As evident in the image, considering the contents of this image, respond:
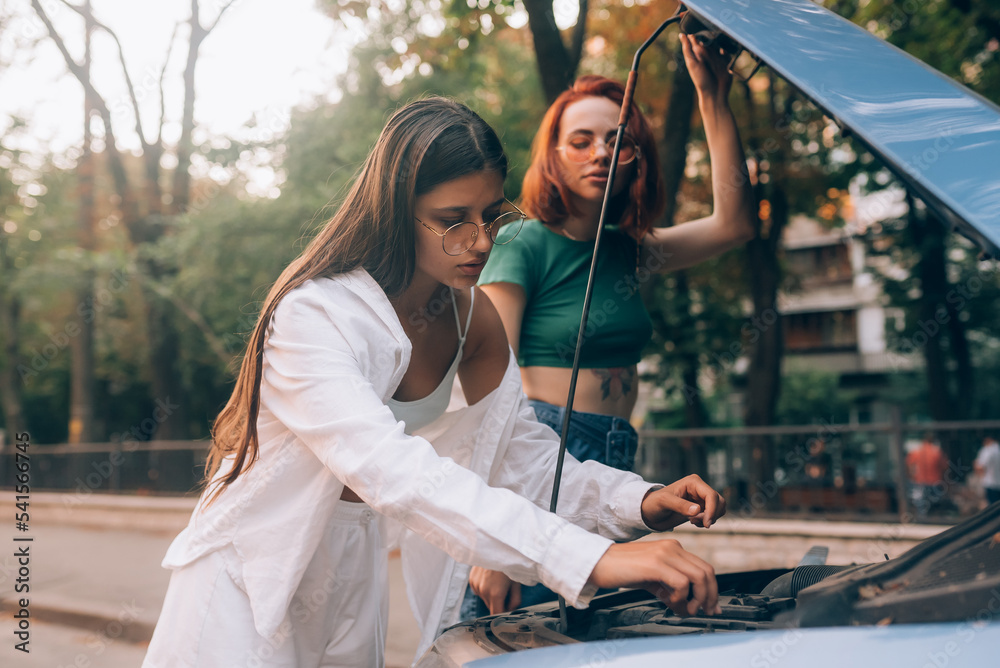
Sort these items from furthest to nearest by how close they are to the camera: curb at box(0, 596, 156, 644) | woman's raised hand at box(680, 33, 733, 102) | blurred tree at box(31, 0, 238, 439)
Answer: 1. blurred tree at box(31, 0, 238, 439)
2. curb at box(0, 596, 156, 644)
3. woman's raised hand at box(680, 33, 733, 102)

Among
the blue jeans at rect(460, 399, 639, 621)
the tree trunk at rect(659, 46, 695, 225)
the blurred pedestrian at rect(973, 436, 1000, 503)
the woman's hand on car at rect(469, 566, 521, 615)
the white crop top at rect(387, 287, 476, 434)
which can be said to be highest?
the tree trunk at rect(659, 46, 695, 225)

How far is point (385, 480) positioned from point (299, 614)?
493mm

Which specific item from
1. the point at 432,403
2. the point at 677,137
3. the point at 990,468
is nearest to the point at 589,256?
the point at 432,403

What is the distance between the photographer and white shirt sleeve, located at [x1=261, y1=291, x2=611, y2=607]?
1186 mm

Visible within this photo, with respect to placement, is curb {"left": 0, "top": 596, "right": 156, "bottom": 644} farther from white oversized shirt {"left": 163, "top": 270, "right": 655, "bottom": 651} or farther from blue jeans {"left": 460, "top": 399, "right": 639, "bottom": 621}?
white oversized shirt {"left": 163, "top": 270, "right": 655, "bottom": 651}

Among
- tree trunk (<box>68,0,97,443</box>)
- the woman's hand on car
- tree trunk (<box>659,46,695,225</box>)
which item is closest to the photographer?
the woman's hand on car

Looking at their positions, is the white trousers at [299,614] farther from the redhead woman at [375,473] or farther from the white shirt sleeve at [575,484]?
the white shirt sleeve at [575,484]

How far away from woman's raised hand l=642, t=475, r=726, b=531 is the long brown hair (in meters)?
0.67

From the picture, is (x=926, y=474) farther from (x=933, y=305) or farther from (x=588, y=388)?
(x=588, y=388)

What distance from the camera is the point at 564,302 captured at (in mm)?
2352

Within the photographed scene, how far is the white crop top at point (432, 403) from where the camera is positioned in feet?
5.75

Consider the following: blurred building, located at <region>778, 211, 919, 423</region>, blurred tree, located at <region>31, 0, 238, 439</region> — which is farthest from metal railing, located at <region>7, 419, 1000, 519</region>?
blurred building, located at <region>778, 211, 919, 423</region>

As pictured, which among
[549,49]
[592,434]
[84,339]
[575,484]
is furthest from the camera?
[84,339]

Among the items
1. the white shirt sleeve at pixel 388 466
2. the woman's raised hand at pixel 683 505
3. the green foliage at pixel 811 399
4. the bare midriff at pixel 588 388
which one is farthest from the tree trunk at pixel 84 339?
the green foliage at pixel 811 399
